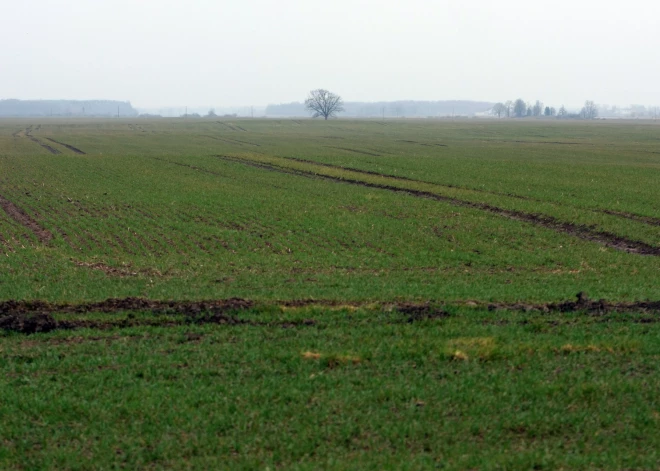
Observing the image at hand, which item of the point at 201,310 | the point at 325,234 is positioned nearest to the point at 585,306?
the point at 201,310

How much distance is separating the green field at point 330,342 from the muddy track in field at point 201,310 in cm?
6

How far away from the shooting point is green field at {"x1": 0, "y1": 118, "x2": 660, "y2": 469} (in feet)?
26.7

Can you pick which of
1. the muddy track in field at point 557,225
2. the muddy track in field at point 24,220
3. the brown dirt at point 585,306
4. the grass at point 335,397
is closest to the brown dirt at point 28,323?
the grass at point 335,397

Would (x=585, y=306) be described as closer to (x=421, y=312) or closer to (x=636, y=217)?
(x=421, y=312)

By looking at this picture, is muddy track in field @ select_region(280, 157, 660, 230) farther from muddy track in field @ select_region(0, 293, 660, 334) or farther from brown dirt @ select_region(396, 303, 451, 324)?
brown dirt @ select_region(396, 303, 451, 324)

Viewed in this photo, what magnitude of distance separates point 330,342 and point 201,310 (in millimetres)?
3141

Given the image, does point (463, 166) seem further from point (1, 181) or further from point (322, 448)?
point (322, 448)

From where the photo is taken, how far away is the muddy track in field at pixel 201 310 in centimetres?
1285

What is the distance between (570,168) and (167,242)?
3454 centimetres

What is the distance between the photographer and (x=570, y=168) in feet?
167

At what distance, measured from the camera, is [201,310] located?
13766mm

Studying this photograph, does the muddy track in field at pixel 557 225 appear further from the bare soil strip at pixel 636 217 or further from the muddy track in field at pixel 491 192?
the bare soil strip at pixel 636 217

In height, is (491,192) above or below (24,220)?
above

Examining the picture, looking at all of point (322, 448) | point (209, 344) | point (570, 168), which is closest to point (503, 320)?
point (209, 344)
